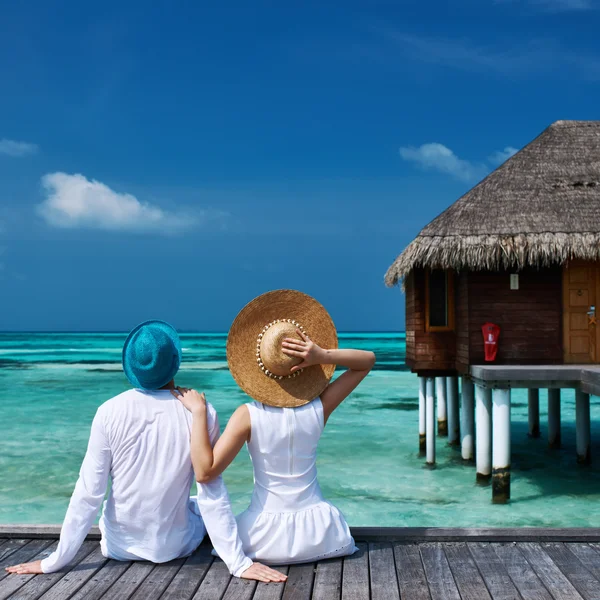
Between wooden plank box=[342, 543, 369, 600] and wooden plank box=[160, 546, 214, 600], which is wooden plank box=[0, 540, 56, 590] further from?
wooden plank box=[342, 543, 369, 600]

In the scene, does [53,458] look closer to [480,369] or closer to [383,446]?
[383,446]

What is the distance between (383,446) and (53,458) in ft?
21.5

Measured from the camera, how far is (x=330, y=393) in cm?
360

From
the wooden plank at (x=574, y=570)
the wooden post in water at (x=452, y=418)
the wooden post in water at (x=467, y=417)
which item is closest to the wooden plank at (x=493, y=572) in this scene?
the wooden plank at (x=574, y=570)

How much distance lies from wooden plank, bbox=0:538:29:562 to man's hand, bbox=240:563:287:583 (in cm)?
139

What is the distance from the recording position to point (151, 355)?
344cm

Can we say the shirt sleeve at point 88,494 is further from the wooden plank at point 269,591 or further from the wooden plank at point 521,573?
the wooden plank at point 521,573

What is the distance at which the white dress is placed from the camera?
11.5ft

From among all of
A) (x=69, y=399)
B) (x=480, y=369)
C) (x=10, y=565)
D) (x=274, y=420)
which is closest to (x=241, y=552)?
(x=274, y=420)

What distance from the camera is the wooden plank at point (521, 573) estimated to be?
3.30 meters

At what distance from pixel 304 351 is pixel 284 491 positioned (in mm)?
720

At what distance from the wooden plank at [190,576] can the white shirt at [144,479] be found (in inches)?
6.7

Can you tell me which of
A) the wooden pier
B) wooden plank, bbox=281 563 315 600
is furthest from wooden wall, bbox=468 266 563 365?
wooden plank, bbox=281 563 315 600

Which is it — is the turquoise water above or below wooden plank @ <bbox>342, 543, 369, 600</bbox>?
below
